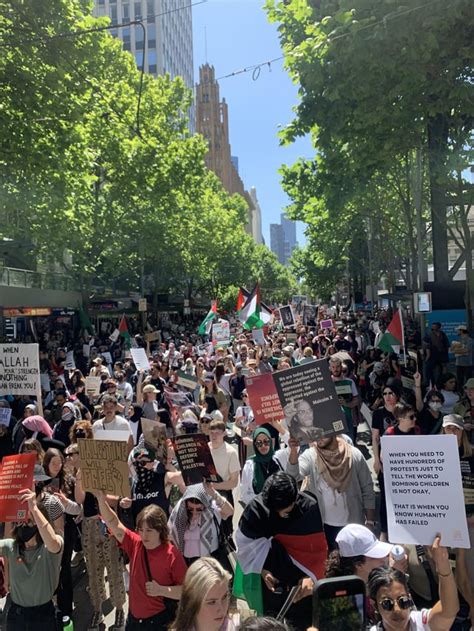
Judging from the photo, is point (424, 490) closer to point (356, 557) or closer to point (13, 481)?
point (356, 557)

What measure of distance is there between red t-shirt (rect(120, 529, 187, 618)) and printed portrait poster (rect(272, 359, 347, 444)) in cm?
174

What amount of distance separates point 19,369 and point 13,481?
4322 mm

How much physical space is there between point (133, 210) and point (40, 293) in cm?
633


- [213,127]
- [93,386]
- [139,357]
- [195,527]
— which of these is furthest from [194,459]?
[213,127]

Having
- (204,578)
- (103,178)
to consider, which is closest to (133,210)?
(103,178)

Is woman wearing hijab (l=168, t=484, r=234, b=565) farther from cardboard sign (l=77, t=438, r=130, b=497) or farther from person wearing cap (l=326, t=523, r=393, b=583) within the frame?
person wearing cap (l=326, t=523, r=393, b=583)

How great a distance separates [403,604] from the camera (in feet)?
9.41

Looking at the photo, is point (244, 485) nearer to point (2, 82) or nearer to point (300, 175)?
point (2, 82)

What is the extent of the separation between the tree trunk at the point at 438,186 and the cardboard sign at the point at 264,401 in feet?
21.4

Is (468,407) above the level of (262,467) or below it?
above

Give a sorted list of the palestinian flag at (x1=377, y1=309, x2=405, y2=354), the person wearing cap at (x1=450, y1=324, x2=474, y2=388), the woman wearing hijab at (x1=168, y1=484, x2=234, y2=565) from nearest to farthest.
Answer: the woman wearing hijab at (x1=168, y1=484, x2=234, y2=565), the palestinian flag at (x1=377, y1=309, x2=405, y2=354), the person wearing cap at (x1=450, y1=324, x2=474, y2=388)

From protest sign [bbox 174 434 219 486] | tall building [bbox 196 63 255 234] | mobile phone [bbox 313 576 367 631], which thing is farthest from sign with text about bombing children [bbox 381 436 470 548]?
tall building [bbox 196 63 255 234]

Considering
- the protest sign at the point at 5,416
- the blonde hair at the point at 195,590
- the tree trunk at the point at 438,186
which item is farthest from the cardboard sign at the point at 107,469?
the tree trunk at the point at 438,186

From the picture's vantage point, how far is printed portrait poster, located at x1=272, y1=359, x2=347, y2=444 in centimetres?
528
